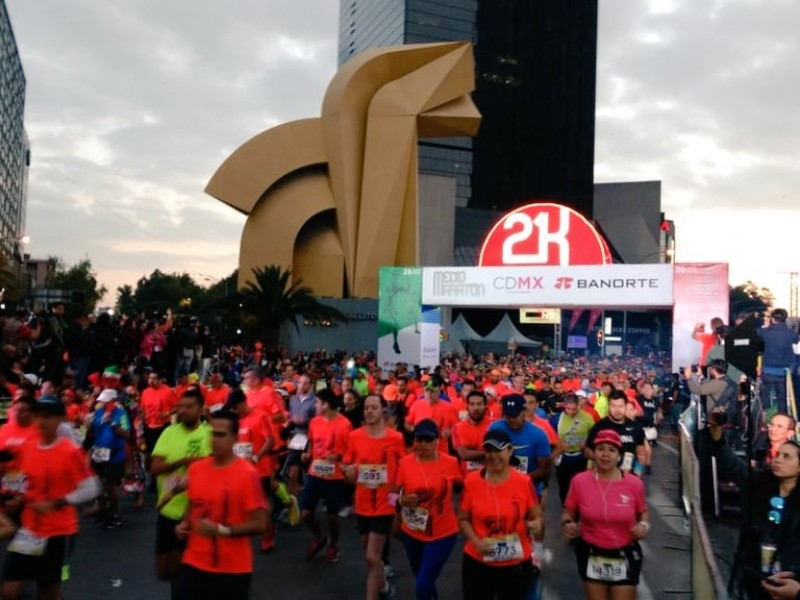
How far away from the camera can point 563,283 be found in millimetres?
22656

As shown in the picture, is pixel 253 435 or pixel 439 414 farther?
pixel 439 414

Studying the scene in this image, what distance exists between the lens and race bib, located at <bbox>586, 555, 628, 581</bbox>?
5.00m

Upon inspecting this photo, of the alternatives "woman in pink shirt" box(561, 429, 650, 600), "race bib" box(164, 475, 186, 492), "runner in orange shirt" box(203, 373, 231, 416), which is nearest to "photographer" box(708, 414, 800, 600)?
"woman in pink shirt" box(561, 429, 650, 600)

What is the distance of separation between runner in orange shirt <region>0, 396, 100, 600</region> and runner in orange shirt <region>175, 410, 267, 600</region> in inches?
39.9

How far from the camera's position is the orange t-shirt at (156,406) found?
35.6 ft

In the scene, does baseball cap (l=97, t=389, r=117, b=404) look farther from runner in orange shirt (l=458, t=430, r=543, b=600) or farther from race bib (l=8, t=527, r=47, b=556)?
runner in orange shirt (l=458, t=430, r=543, b=600)

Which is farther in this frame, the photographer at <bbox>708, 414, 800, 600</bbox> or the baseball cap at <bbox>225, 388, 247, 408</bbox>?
the baseball cap at <bbox>225, 388, 247, 408</bbox>

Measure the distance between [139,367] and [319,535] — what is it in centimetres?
1117

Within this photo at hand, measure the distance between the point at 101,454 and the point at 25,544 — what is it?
4.51m

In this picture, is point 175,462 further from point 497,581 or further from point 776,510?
point 776,510

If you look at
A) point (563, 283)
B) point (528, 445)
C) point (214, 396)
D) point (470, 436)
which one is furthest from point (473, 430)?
point (563, 283)

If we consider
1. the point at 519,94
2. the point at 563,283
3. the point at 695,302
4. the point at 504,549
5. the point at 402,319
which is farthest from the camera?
the point at 519,94

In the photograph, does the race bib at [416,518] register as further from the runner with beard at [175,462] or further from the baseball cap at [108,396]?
the baseball cap at [108,396]

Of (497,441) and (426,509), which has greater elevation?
(497,441)
